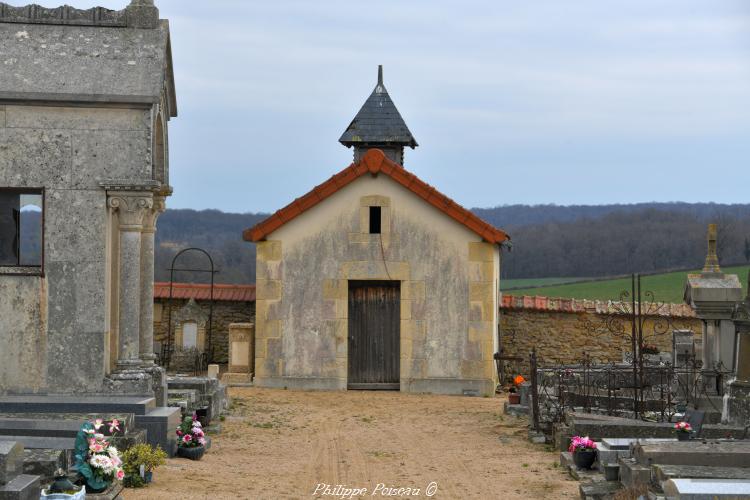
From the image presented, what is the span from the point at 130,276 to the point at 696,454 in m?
6.96

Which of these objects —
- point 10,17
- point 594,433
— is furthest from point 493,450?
point 10,17

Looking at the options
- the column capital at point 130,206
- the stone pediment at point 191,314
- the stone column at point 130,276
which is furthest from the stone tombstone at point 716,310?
the stone pediment at point 191,314

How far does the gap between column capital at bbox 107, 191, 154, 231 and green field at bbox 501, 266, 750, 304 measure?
29.9 m

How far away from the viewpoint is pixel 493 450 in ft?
52.6

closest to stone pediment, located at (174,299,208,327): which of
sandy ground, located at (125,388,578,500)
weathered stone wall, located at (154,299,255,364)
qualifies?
weathered stone wall, located at (154,299,255,364)

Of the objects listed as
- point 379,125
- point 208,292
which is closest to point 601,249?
point 379,125

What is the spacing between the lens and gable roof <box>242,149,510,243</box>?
23766 mm

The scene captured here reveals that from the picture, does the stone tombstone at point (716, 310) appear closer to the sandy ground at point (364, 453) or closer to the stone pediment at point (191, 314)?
the sandy ground at point (364, 453)

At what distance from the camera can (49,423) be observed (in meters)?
12.2

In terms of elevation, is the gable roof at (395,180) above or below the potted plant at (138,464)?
above

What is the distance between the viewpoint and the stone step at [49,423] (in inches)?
471

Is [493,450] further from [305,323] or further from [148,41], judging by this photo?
[305,323]

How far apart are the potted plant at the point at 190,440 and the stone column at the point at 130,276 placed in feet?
3.35

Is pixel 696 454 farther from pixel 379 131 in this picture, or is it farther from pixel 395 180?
pixel 379 131
